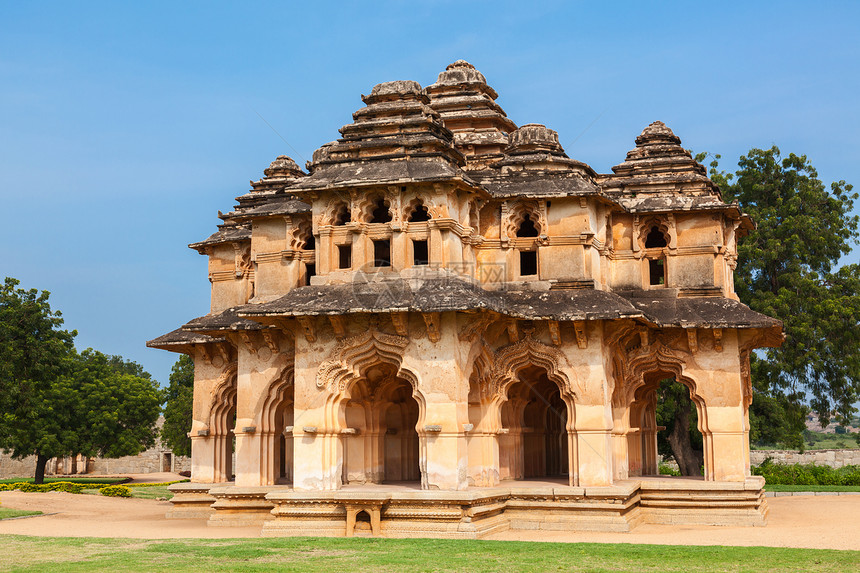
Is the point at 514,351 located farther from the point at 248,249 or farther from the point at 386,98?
the point at 248,249

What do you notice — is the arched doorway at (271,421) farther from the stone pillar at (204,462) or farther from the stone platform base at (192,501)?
the stone pillar at (204,462)

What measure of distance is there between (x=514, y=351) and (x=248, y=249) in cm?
777

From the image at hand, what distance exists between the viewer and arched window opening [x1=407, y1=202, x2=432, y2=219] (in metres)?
18.9

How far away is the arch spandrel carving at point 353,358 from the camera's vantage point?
18094mm

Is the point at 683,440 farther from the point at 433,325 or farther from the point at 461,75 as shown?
the point at 433,325

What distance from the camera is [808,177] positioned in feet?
127

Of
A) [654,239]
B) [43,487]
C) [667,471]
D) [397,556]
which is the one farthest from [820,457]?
[397,556]

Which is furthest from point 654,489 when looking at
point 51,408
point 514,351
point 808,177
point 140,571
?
point 51,408

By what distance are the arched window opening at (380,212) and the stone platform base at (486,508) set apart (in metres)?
5.40

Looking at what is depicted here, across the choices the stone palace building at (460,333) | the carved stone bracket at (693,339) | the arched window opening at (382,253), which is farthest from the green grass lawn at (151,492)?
the carved stone bracket at (693,339)

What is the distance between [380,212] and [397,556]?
8479 millimetres

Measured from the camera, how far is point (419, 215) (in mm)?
19281

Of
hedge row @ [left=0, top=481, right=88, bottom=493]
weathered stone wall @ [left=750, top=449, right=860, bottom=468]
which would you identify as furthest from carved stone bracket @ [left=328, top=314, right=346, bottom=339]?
weathered stone wall @ [left=750, top=449, right=860, bottom=468]

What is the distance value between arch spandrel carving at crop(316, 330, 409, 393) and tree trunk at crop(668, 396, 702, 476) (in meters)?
18.5
